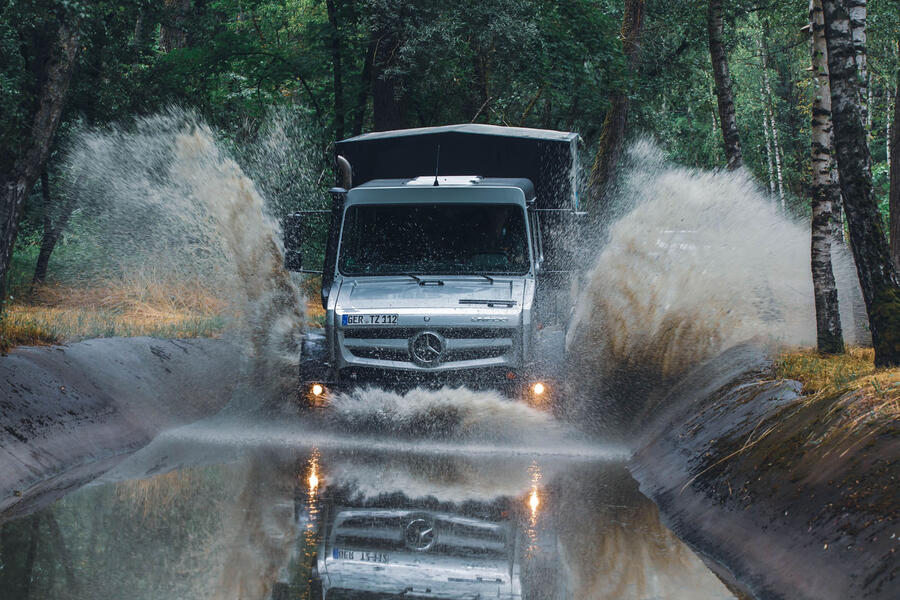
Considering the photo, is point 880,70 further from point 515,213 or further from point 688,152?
point 515,213

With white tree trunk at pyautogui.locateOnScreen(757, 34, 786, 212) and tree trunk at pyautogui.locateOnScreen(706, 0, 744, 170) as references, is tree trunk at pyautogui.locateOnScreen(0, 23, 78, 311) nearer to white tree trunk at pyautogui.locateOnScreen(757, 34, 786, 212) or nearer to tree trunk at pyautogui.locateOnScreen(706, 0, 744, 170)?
tree trunk at pyautogui.locateOnScreen(706, 0, 744, 170)

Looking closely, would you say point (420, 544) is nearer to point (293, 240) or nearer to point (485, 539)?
point (485, 539)

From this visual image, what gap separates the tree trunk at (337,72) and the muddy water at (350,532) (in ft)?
58.3

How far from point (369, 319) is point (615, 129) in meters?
22.7

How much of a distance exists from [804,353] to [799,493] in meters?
7.49

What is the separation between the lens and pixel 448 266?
14.9 m

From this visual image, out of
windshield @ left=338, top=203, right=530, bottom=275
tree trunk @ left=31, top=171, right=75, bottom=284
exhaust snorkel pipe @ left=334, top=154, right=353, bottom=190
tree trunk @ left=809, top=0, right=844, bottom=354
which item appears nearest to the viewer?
windshield @ left=338, top=203, right=530, bottom=275

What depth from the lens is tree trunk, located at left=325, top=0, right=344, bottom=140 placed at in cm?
2948

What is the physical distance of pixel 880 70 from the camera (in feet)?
154

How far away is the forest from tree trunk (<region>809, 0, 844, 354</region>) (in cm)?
3

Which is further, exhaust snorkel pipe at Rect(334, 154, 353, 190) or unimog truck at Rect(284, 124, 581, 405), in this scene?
exhaust snorkel pipe at Rect(334, 154, 353, 190)

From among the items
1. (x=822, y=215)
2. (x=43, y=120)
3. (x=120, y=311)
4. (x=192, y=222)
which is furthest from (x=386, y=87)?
(x=822, y=215)

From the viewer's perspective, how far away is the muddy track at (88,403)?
1129cm

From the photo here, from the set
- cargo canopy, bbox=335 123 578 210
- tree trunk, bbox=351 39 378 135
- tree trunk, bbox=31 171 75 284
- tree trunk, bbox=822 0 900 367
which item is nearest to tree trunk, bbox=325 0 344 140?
tree trunk, bbox=351 39 378 135
